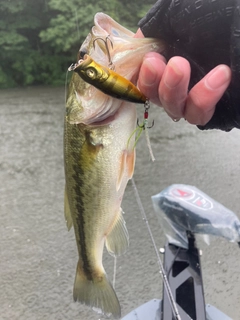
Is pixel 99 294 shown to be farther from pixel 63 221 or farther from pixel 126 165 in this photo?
pixel 63 221

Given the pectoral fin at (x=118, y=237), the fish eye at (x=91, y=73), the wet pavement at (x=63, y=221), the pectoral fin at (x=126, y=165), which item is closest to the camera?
the fish eye at (x=91, y=73)

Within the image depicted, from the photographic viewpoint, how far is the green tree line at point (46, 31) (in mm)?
14828

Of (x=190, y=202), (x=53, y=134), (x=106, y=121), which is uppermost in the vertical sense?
(x=106, y=121)

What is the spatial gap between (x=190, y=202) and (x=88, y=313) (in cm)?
138

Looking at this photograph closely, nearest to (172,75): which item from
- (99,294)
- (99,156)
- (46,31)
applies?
(99,156)

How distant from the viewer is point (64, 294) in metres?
3.76

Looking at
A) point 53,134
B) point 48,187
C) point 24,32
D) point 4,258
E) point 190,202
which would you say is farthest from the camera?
point 24,32

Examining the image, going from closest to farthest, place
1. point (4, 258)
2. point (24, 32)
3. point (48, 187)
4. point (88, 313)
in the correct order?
point (88, 313) < point (4, 258) < point (48, 187) < point (24, 32)

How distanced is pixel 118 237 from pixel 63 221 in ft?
10.6

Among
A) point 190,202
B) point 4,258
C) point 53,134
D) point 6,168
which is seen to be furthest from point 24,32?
point 190,202

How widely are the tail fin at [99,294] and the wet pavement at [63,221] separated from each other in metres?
1.72

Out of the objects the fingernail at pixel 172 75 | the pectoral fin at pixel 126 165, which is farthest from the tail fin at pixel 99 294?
the fingernail at pixel 172 75

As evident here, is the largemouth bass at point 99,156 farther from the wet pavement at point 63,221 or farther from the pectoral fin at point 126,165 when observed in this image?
the wet pavement at point 63,221

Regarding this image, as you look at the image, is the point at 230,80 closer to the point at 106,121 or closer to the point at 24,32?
the point at 106,121
